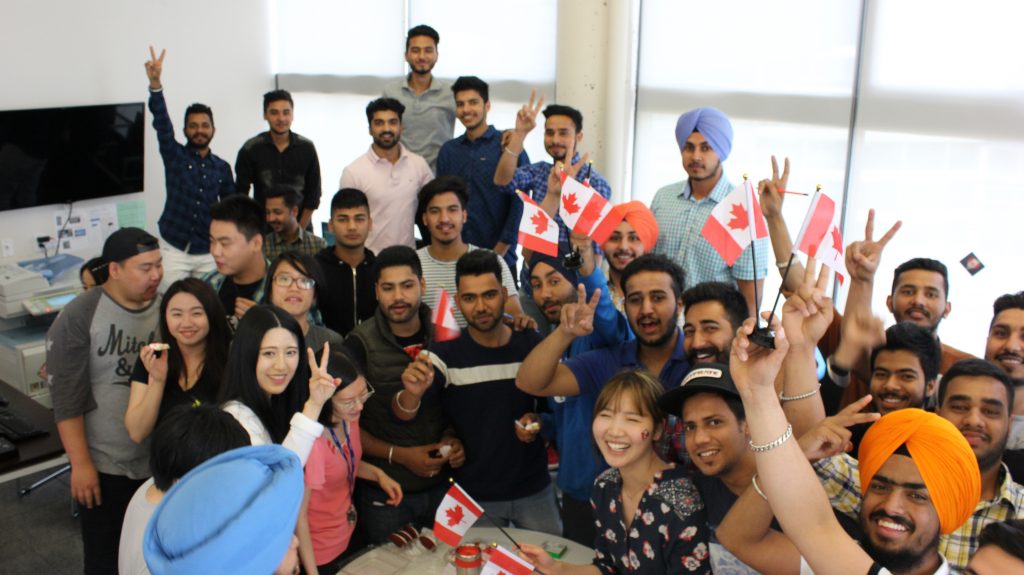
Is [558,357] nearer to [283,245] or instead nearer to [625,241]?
[625,241]

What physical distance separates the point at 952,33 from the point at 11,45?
18.1 feet

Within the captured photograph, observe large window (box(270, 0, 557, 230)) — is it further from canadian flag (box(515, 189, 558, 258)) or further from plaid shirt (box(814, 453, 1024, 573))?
plaid shirt (box(814, 453, 1024, 573))

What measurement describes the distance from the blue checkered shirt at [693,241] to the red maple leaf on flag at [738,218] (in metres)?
0.88

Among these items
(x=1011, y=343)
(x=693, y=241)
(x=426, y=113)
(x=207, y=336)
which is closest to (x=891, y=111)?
(x=693, y=241)

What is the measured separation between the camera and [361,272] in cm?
384

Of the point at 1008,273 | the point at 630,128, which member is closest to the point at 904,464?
the point at 1008,273

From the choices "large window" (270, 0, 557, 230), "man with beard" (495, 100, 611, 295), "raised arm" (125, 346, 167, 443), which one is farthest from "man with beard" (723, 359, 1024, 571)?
"large window" (270, 0, 557, 230)

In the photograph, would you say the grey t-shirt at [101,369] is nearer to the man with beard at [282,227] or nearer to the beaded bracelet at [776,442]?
the man with beard at [282,227]

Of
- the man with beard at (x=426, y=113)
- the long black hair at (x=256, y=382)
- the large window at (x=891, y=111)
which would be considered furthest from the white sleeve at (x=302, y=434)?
the man with beard at (x=426, y=113)

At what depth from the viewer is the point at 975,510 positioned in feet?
6.89

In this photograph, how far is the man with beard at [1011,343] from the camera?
263cm

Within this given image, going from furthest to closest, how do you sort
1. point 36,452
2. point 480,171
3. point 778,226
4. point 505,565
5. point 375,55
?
point 375,55 → point 480,171 → point 36,452 → point 778,226 → point 505,565

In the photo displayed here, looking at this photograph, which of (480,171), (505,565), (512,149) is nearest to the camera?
(505,565)

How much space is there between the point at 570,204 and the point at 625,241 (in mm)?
309
